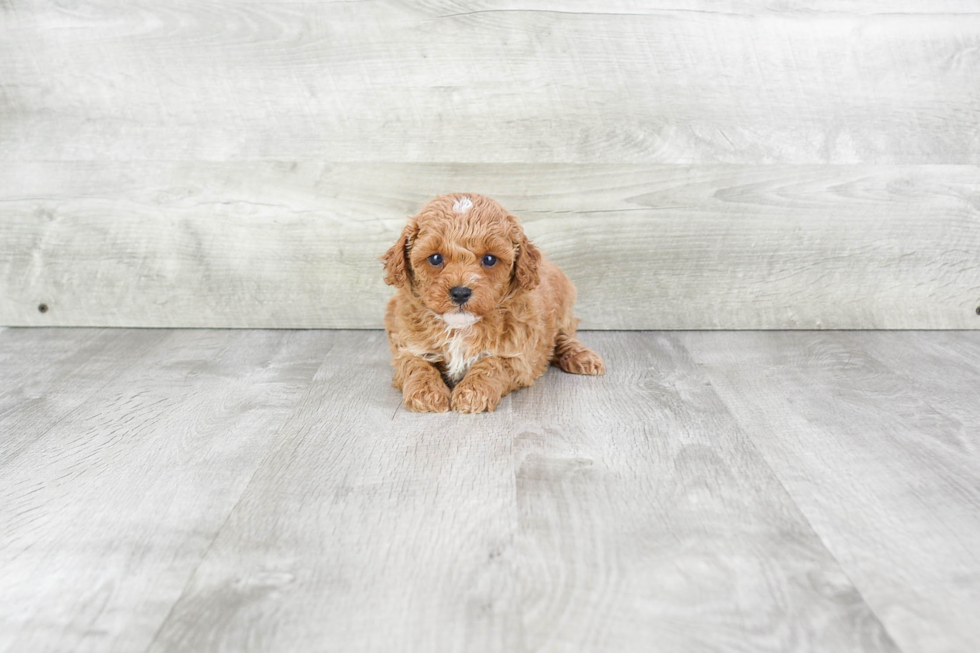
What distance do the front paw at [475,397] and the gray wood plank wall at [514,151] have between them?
0.75 metres

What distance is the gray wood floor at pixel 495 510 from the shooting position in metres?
1.08

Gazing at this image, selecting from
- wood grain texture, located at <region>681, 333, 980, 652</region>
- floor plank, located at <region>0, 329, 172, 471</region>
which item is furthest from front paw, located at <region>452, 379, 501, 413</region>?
floor plank, located at <region>0, 329, 172, 471</region>

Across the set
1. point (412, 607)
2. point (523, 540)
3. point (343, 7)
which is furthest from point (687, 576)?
point (343, 7)

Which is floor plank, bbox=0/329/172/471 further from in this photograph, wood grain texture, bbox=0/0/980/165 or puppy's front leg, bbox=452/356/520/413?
puppy's front leg, bbox=452/356/520/413

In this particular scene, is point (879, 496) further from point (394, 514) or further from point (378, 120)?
point (378, 120)

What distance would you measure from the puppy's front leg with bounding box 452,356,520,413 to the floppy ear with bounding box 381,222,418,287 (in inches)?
10.1

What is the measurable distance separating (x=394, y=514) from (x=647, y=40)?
1588 millimetres

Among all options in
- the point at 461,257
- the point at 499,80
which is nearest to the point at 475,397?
the point at 461,257

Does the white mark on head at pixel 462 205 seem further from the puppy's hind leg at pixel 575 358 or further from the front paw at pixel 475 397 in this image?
the puppy's hind leg at pixel 575 358

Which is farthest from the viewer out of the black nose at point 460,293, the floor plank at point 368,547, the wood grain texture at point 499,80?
the wood grain texture at point 499,80

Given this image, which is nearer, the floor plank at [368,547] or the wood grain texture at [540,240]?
the floor plank at [368,547]

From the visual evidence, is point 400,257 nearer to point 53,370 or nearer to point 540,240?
point 540,240

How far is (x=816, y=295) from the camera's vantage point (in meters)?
2.48

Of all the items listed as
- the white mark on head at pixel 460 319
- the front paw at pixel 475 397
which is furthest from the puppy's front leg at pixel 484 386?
the white mark on head at pixel 460 319
